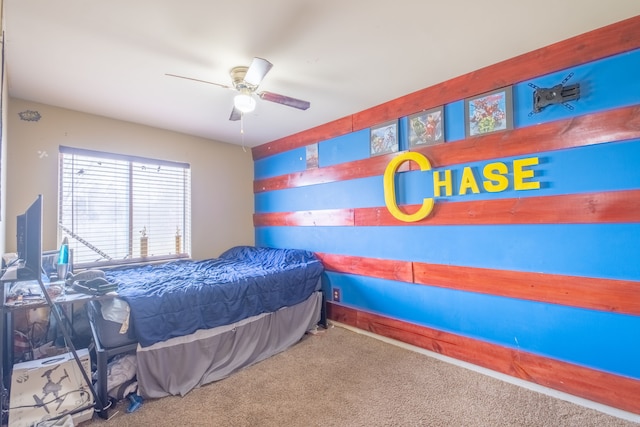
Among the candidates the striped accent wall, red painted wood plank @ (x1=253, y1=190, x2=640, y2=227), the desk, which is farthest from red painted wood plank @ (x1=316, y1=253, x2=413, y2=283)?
the desk

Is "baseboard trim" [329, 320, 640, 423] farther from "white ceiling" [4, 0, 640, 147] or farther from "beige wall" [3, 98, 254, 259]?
"beige wall" [3, 98, 254, 259]

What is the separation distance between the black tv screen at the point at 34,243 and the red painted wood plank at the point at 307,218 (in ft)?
8.14

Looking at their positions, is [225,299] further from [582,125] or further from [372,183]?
[582,125]

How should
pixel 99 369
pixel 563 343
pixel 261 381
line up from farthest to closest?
pixel 261 381, pixel 563 343, pixel 99 369

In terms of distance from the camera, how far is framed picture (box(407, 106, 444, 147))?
2.55 m

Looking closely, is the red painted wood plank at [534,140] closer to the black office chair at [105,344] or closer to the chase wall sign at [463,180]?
the chase wall sign at [463,180]

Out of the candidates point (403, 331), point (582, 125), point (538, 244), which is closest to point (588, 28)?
point (582, 125)

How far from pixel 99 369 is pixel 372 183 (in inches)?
104

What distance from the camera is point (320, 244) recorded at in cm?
357

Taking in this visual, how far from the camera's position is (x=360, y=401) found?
1975 millimetres

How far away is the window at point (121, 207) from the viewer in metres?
3.02

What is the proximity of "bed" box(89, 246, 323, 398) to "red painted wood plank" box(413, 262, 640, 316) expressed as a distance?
1267 millimetres

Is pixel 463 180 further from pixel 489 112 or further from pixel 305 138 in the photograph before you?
pixel 305 138

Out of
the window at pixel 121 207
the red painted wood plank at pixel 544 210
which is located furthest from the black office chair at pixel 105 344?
the red painted wood plank at pixel 544 210
